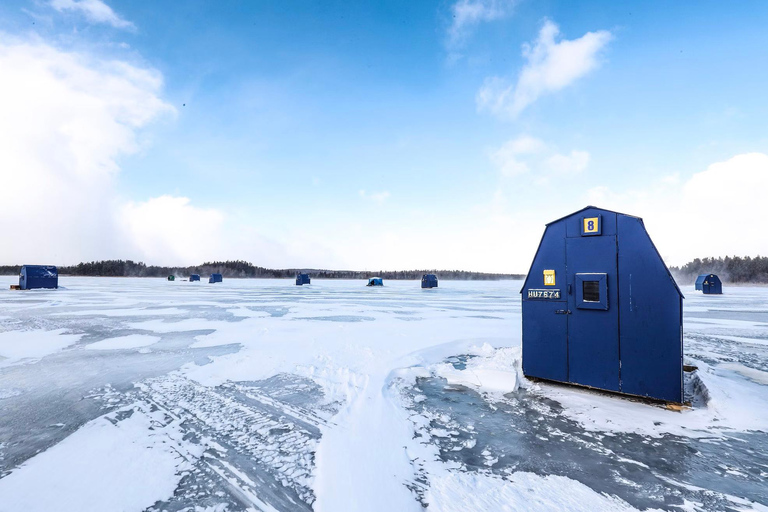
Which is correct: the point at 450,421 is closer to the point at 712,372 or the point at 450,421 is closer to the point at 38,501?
the point at 38,501

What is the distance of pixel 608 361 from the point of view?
5066 mm

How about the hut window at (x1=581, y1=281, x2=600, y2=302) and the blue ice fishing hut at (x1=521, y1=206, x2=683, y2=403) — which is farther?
the hut window at (x1=581, y1=281, x2=600, y2=302)

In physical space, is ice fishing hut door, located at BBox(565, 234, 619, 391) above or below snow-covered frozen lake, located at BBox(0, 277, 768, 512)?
above

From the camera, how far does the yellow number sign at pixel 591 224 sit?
529cm

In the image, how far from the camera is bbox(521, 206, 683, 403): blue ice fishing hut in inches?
185

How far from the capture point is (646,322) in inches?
190

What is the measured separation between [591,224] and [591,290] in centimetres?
105

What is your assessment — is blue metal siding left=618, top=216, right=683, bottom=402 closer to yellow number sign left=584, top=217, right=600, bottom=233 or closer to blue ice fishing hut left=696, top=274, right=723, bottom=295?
yellow number sign left=584, top=217, right=600, bottom=233

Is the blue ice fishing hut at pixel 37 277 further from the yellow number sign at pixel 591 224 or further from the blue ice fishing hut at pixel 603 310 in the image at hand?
the yellow number sign at pixel 591 224

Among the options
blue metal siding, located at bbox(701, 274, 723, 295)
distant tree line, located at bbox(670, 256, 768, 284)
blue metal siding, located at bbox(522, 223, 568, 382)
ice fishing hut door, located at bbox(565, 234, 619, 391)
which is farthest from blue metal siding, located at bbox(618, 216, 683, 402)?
distant tree line, located at bbox(670, 256, 768, 284)

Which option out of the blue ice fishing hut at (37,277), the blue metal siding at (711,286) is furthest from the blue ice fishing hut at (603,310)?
the blue ice fishing hut at (37,277)

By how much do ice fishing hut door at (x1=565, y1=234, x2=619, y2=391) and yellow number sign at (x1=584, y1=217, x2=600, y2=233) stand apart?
0.11 meters

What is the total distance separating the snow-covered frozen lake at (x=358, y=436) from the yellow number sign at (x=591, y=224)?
2.58 metres

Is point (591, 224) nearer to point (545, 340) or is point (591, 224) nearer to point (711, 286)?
point (545, 340)
